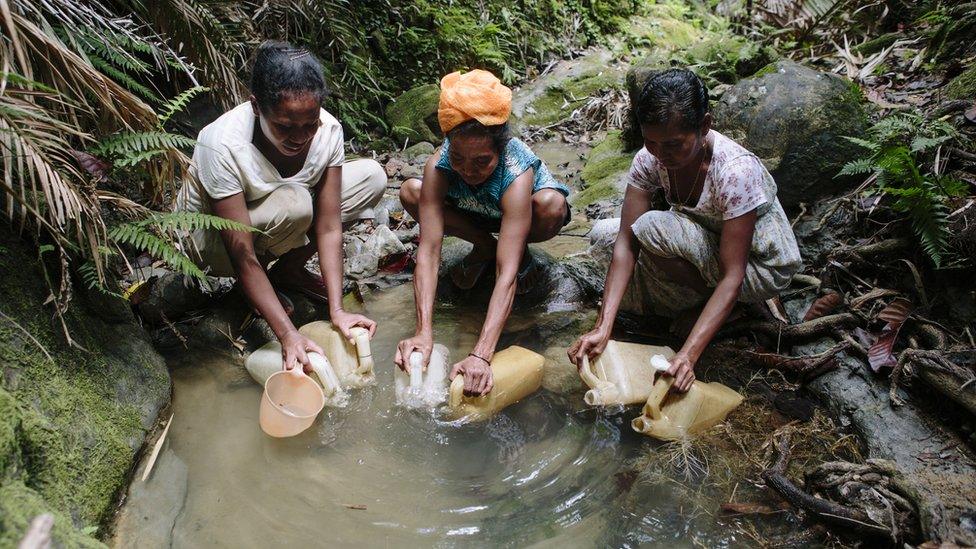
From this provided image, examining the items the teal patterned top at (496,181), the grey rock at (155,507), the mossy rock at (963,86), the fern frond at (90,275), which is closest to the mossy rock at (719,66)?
the mossy rock at (963,86)

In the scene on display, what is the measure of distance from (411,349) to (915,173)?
98.5 inches

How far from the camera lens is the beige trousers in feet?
9.32

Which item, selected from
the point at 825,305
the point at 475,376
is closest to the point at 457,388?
the point at 475,376

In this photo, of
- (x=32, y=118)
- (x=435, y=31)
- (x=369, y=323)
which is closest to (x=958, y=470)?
(x=369, y=323)

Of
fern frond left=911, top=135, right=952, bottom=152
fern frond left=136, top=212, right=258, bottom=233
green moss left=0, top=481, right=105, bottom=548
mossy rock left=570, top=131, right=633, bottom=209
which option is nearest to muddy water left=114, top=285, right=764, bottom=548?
green moss left=0, top=481, right=105, bottom=548

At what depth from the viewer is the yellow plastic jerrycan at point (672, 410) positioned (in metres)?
2.34

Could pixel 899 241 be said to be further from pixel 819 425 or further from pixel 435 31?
pixel 435 31

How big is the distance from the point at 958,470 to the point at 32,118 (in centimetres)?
352

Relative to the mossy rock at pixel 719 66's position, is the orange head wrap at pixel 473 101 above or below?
below

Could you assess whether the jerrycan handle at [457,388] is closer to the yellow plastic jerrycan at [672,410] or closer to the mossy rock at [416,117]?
the yellow plastic jerrycan at [672,410]

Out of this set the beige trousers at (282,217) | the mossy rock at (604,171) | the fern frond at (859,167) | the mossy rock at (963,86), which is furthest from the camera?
the mossy rock at (604,171)

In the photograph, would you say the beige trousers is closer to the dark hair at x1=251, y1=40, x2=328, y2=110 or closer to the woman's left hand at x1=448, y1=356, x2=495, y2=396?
the dark hair at x1=251, y1=40, x2=328, y2=110

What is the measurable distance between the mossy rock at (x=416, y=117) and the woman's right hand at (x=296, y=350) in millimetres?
3850

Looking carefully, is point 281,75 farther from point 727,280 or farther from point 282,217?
point 727,280
